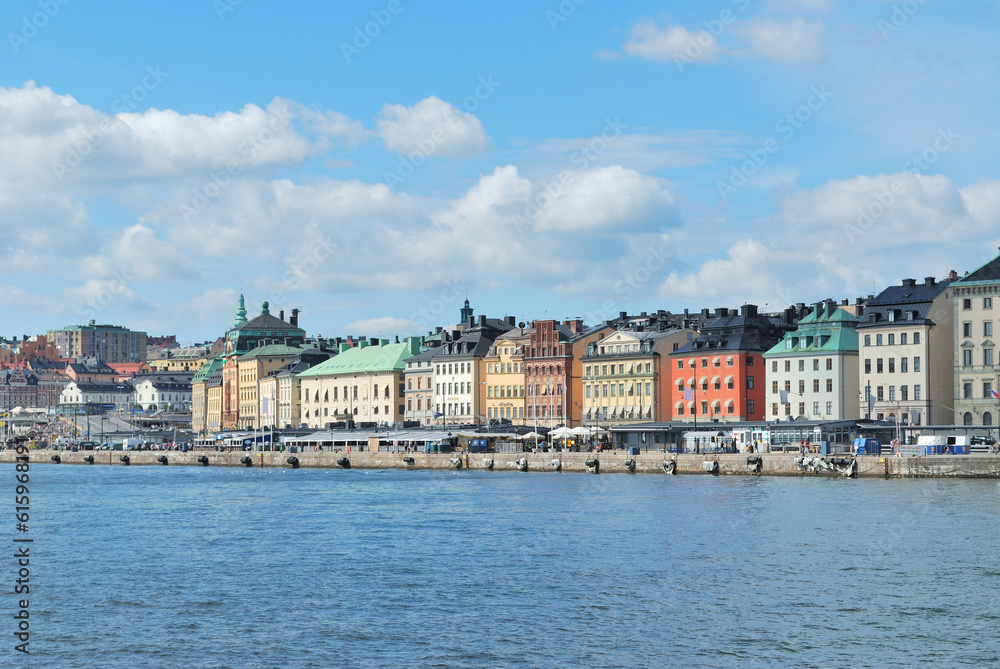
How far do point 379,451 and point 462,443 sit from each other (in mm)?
8626

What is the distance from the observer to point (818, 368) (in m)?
126

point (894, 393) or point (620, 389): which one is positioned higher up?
point (620, 389)

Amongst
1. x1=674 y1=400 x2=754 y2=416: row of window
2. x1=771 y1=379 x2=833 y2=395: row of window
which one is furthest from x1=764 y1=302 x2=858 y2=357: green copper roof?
x1=674 y1=400 x2=754 y2=416: row of window

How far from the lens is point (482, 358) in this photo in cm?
16362

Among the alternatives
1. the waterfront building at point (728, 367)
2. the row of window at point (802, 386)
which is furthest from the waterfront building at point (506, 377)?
the row of window at point (802, 386)

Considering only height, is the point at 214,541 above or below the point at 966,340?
below

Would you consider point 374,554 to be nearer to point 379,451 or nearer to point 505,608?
point 505,608

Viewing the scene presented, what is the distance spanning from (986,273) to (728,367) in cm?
2696

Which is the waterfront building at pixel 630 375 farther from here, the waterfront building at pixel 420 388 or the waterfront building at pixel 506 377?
the waterfront building at pixel 420 388

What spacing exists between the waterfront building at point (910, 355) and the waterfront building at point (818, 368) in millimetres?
1731

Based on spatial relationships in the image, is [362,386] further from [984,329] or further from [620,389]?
[984,329]

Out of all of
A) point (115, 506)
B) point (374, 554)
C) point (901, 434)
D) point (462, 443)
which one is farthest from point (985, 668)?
point (462, 443)

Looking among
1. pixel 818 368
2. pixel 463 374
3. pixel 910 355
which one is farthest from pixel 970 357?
pixel 463 374

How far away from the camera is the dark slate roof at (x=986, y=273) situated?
114000mm
